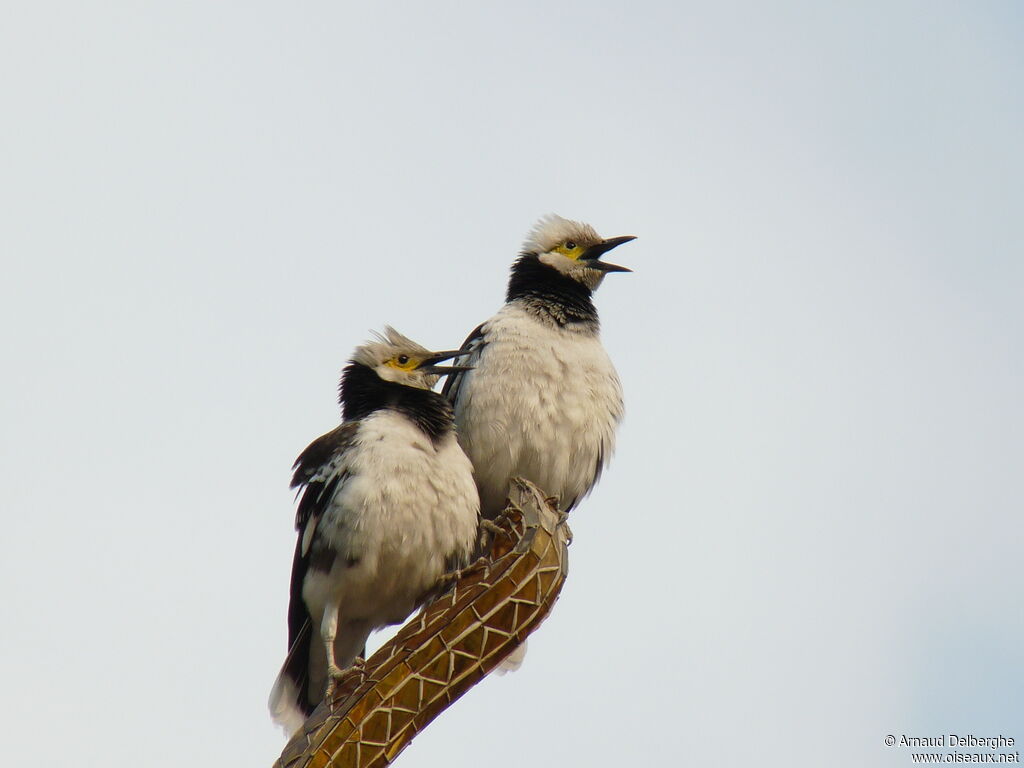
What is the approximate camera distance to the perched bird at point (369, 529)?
28.2 ft

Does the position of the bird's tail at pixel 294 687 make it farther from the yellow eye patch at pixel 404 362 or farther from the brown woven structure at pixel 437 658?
the yellow eye patch at pixel 404 362

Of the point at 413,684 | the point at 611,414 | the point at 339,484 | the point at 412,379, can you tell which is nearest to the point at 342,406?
the point at 412,379

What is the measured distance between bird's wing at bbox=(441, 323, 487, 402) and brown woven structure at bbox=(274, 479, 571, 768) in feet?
7.78

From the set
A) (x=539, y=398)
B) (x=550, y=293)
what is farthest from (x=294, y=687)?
(x=550, y=293)

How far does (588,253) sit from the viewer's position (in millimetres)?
10922

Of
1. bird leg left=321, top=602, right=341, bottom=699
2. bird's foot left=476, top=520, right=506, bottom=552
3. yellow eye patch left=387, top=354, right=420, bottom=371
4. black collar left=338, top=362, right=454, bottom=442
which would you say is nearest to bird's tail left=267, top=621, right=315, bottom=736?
bird leg left=321, top=602, right=341, bottom=699

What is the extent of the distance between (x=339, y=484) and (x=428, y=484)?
0.62 meters

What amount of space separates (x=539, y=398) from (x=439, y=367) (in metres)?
0.79

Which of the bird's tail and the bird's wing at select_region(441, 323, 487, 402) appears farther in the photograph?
the bird's wing at select_region(441, 323, 487, 402)

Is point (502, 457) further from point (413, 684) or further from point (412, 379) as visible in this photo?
point (413, 684)

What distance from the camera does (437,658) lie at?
7.12m

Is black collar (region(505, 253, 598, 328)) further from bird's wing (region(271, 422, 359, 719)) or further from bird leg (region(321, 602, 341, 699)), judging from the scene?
bird leg (region(321, 602, 341, 699))

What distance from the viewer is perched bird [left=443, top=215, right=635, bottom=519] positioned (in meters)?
9.60

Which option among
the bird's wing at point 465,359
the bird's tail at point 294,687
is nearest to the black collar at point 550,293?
the bird's wing at point 465,359
